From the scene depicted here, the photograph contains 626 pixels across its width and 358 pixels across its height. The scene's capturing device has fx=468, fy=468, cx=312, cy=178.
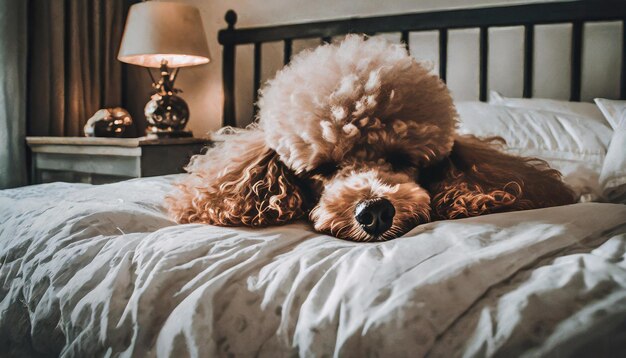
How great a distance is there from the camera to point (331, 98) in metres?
0.91

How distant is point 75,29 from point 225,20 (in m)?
0.99

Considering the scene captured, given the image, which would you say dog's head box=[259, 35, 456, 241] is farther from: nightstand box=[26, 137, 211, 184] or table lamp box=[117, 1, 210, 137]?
table lamp box=[117, 1, 210, 137]

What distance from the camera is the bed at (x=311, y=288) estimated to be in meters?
0.42

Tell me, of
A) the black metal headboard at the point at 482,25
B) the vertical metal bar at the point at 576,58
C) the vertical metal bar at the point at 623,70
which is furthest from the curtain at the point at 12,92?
the vertical metal bar at the point at 623,70

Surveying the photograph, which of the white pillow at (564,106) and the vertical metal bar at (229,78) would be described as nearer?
the white pillow at (564,106)

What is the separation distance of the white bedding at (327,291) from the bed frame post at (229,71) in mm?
2024

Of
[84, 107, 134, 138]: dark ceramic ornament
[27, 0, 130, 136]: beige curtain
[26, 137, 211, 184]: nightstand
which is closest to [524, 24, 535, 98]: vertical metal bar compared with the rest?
[26, 137, 211, 184]: nightstand

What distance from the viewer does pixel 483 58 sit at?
2016 millimetres

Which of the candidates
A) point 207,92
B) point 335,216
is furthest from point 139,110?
point 335,216

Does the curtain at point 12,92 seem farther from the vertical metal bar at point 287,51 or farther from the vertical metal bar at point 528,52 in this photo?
the vertical metal bar at point 528,52

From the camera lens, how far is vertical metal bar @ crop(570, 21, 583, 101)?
1865 mm

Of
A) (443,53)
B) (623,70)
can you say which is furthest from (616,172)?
(443,53)

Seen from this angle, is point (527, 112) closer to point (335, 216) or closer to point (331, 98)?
point (331, 98)

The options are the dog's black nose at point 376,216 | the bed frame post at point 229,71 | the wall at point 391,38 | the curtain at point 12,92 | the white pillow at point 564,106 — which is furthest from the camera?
the bed frame post at point 229,71
